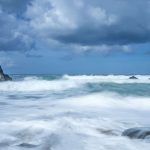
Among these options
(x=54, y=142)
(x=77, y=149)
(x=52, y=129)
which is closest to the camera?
(x=77, y=149)

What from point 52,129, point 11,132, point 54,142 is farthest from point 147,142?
point 11,132

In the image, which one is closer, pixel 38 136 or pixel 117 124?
pixel 38 136

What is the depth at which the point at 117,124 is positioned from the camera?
27.1ft

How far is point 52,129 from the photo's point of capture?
24.1 ft

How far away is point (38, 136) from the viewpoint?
6.44m

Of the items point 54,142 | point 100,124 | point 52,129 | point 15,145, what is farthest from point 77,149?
point 100,124

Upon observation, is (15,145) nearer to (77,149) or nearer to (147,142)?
(77,149)

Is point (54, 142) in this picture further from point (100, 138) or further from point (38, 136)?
point (100, 138)

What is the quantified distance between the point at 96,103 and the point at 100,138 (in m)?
7.44

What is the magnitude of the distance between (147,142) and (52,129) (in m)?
2.20

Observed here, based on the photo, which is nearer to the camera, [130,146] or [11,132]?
[130,146]

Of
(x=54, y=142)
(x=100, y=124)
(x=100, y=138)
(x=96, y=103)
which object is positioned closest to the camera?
(x=54, y=142)

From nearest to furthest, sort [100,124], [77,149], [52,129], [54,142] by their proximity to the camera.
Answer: [77,149] → [54,142] → [52,129] → [100,124]

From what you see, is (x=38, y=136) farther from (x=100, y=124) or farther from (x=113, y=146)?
(x=100, y=124)
